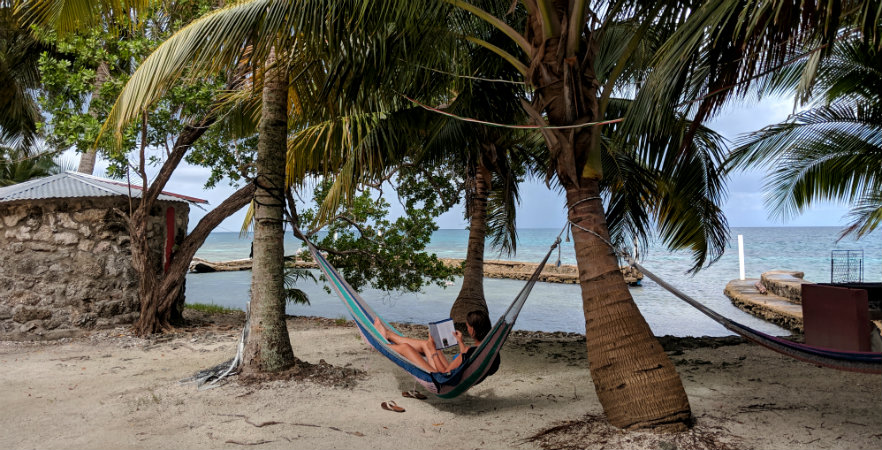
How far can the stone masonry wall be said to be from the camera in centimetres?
537

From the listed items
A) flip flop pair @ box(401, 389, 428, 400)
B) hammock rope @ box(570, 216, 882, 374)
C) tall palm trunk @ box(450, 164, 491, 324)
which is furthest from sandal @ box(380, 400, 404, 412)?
tall palm trunk @ box(450, 164, 491, 324)

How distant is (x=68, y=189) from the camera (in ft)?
18.0

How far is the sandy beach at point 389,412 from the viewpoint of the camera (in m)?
2.67

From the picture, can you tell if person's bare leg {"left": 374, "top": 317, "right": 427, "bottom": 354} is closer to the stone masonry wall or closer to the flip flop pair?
the flip flop pair

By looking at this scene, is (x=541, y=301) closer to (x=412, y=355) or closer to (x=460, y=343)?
(x=460, y=343)

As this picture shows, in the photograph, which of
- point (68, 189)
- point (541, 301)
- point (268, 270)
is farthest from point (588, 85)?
point (541, 301)

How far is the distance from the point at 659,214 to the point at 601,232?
342 centimetres

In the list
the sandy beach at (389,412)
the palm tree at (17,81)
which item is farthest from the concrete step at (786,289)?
the palm tree at (17,81)

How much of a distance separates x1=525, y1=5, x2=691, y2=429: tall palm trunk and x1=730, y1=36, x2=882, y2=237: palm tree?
10.0 feet

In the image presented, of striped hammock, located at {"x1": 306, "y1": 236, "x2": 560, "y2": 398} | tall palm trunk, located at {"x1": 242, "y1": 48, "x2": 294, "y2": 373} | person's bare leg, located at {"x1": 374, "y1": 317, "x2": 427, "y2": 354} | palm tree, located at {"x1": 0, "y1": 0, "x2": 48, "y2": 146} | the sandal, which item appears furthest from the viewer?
palm tree, located at {"x1": 0, "y1": 0, "x2": 48, "y2": 146}

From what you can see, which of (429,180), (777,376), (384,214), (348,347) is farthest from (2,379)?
(777,376)

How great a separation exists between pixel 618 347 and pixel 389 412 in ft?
4.43

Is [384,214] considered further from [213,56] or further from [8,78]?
[8,78]

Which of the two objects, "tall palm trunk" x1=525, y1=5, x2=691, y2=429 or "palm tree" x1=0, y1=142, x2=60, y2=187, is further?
"palm tree" x1=0, y1=142, x2=60, y2=187
